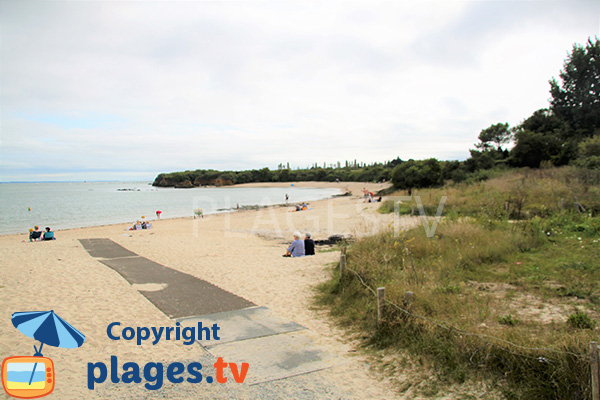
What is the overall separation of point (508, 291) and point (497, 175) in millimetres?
23570

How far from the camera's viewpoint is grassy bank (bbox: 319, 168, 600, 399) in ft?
12.8

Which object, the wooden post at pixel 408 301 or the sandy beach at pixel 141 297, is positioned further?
the wooden post at pixel 408 301

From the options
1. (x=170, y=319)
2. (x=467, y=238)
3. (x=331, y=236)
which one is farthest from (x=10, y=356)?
(x=331, y=236)

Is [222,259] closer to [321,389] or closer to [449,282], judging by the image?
[449,282]

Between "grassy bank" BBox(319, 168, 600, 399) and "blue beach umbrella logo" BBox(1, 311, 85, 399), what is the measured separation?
4.06m

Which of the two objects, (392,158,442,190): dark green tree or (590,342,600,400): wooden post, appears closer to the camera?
(590,342,600,400): wooden post

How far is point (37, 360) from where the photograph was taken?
4.72 meters

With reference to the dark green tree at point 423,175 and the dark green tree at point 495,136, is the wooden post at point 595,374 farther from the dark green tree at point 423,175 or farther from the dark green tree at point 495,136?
the dark green tree at point 495,136

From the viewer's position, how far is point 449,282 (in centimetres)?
715

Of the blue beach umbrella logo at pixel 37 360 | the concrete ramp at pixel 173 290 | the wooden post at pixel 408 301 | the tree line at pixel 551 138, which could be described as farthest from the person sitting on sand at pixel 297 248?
the tree line at pixel 551 138

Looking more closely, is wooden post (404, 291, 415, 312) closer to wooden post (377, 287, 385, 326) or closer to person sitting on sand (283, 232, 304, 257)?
wooden post (377, 287, 385, 326)

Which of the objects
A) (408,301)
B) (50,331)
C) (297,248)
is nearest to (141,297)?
(50,331)

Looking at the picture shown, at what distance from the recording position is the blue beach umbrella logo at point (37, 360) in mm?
4078

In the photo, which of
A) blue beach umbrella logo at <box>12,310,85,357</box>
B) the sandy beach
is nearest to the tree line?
the sandy beach
